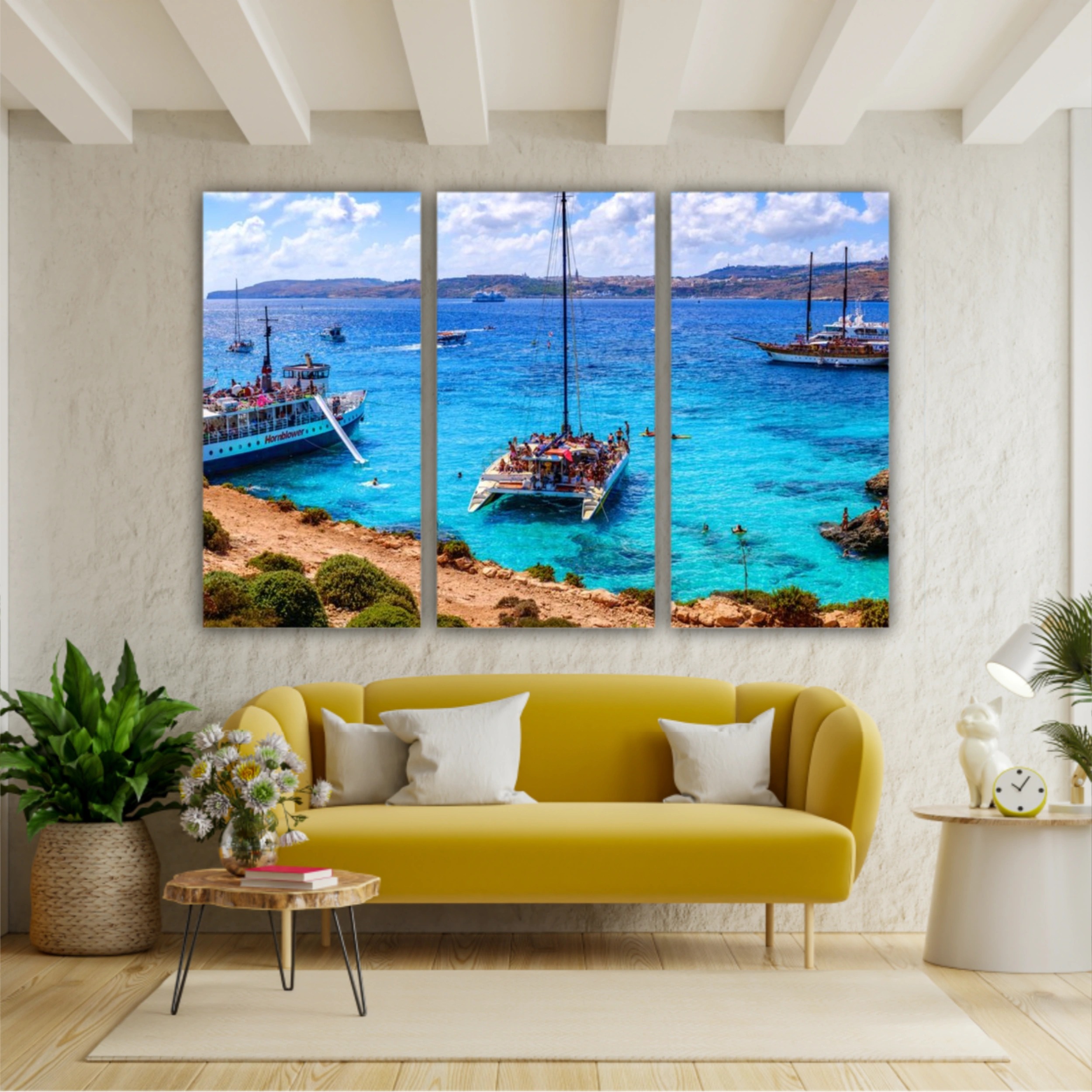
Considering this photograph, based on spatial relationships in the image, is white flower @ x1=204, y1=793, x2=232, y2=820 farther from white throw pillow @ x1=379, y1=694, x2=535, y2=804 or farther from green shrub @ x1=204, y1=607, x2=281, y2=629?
green shrub @ x1=204, y1=607, x2=281, y2=629

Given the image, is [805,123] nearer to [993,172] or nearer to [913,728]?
[993,172]

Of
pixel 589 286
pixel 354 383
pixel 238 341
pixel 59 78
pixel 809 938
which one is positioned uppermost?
pixel 59 78

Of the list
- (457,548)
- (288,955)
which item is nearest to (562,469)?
(457,548)

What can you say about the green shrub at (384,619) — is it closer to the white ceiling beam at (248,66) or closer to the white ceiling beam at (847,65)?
the white ceiling beam at (248,66)

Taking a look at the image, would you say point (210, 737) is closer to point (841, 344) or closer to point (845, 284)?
point (841, 344)

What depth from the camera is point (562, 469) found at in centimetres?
483

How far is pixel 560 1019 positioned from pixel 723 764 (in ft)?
4.05

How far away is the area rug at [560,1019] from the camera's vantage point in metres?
3.10

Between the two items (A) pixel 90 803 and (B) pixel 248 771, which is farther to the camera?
(A) pixel 90 803

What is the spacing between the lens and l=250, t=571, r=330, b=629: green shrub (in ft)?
15.6

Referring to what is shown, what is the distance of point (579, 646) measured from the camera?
15.7ft

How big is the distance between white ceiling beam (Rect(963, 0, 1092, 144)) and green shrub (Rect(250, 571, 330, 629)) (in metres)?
3.17

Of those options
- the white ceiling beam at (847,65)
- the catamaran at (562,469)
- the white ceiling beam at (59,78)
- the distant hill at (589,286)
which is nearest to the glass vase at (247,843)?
the catamaran at (562,469)

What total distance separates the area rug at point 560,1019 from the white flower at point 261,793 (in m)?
0.59
